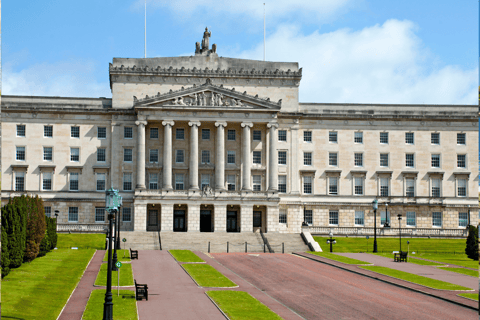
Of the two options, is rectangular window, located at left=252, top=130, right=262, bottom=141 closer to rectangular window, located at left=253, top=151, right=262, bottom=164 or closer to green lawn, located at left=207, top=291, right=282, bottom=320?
rectangular window, located at left=253, top=151, right=262, bottom=164

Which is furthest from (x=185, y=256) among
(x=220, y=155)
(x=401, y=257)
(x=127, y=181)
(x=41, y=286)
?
(x=127, y=181)

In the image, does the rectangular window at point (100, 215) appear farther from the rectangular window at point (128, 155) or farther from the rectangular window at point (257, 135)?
the rectangular window at point (257, 135)

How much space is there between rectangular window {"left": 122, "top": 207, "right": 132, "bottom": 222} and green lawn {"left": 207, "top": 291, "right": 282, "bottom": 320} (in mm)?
50180

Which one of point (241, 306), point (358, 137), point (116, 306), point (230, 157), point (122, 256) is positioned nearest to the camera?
point (116, 306)

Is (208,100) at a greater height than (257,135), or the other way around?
(208,100)

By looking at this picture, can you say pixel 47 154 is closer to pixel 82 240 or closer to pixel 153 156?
pixel 153 156

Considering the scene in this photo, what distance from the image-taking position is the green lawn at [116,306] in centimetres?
2889

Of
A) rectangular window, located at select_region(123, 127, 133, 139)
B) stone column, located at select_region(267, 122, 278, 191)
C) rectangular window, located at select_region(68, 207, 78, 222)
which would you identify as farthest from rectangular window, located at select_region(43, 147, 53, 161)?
stone column, located at select_region(267, 122, 278, 191)

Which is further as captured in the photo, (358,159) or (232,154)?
(358,159)

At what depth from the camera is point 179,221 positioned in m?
84.2

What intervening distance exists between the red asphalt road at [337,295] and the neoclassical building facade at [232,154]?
30255mm

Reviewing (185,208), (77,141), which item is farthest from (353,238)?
(77,141)

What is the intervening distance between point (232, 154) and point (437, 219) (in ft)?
117

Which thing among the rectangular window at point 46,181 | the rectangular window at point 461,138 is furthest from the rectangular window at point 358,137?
the rectangular window at point 46,181
